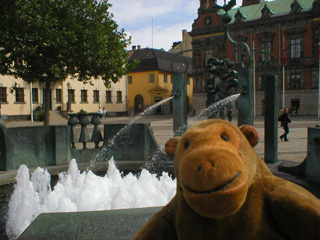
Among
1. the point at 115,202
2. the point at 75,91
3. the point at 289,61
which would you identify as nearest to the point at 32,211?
the point at 115,202

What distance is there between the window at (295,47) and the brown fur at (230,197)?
140 ft

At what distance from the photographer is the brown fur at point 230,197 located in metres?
1.18

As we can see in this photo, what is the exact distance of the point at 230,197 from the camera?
3.85ft

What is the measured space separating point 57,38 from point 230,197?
669 inches

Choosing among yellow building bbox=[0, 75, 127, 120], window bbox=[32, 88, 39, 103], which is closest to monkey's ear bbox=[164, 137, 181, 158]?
yellow building bbox=[0, 75, 127, 120]

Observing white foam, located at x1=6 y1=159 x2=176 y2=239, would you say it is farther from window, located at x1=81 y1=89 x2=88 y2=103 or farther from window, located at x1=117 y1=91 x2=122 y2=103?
window, located at x1=117 y1=91 x2=122 y2=103

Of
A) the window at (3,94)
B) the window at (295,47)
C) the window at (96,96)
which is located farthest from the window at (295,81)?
the window at (3,94)

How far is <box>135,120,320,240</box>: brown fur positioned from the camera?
3.88 feet

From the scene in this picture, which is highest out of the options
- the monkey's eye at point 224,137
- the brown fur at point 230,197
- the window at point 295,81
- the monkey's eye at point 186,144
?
the window at point 295,81

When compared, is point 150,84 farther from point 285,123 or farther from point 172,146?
point 172,146

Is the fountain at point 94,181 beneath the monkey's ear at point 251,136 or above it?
beneath

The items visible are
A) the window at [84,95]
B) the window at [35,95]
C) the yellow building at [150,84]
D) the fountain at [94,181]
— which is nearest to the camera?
the fountain at [94,181]

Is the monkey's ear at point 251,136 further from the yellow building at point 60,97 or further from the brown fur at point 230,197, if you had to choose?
the yellow building at point 60,97

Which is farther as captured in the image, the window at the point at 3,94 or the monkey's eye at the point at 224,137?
the window at the point at 3,94
